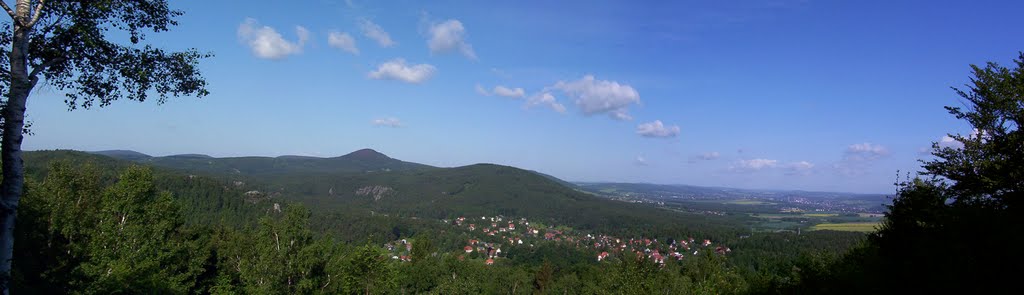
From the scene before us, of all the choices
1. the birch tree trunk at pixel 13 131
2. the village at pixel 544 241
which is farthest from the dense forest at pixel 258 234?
the village at pixel 544 241

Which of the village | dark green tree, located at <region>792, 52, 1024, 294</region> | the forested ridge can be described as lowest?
the village

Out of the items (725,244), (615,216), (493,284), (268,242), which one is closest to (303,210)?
(268,242)

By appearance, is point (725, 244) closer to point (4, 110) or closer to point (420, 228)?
point (420, 228)

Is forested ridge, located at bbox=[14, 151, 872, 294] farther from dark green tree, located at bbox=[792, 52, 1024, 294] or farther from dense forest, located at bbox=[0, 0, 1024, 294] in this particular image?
dark green tree, located at bbox=[792, 52, 1024, 294]

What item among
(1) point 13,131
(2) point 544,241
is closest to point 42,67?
(1) point 13,131

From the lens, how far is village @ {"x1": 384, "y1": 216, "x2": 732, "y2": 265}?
9962 cm

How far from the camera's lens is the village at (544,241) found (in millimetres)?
99625

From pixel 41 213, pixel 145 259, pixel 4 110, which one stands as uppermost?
pixel 4 110

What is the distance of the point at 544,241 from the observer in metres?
130

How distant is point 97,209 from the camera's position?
22.8 m

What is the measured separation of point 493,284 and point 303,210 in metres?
26.0

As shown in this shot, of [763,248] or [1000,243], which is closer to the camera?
[1000,243]

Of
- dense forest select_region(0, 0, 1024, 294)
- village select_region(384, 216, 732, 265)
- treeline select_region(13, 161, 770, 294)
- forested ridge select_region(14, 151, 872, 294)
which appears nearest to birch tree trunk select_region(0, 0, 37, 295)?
dense forest select_region(0, 0, 1024, 294)

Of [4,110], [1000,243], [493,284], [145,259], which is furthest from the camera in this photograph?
[493,284]
